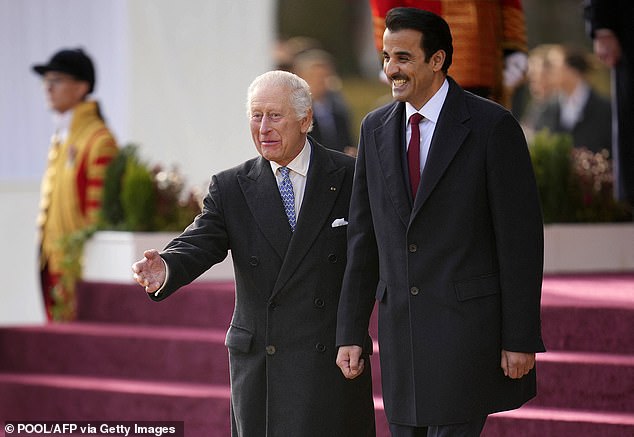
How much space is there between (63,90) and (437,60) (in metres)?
5.10

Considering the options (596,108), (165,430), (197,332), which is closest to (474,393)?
(165,430)

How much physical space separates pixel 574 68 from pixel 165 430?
8282 millimetres

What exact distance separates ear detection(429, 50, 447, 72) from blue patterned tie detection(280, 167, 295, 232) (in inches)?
27.5

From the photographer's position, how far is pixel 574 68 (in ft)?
44.4

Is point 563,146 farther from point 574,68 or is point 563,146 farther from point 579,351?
point 574,68

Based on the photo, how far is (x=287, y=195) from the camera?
16.1 ft

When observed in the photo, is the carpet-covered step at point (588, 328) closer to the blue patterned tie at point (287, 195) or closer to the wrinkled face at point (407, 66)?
the blue patterned tie at point (287, 195)

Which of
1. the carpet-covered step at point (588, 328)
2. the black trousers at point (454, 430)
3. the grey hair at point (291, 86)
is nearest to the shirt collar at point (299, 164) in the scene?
the grey hair at point (291, 86)

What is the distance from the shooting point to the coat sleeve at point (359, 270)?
15.2 ft

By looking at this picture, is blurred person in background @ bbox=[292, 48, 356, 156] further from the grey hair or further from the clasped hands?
the clasped hands

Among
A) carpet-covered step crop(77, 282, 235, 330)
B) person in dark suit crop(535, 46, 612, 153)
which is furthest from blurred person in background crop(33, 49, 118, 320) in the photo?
person in dark suit crop(535, 46, 612, 153)

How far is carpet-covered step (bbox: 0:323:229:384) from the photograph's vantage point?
746 centimetres

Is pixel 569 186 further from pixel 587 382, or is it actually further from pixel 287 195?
pixel 287 195

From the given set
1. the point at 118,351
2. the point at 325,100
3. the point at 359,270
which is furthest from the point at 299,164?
the point at 325,100
